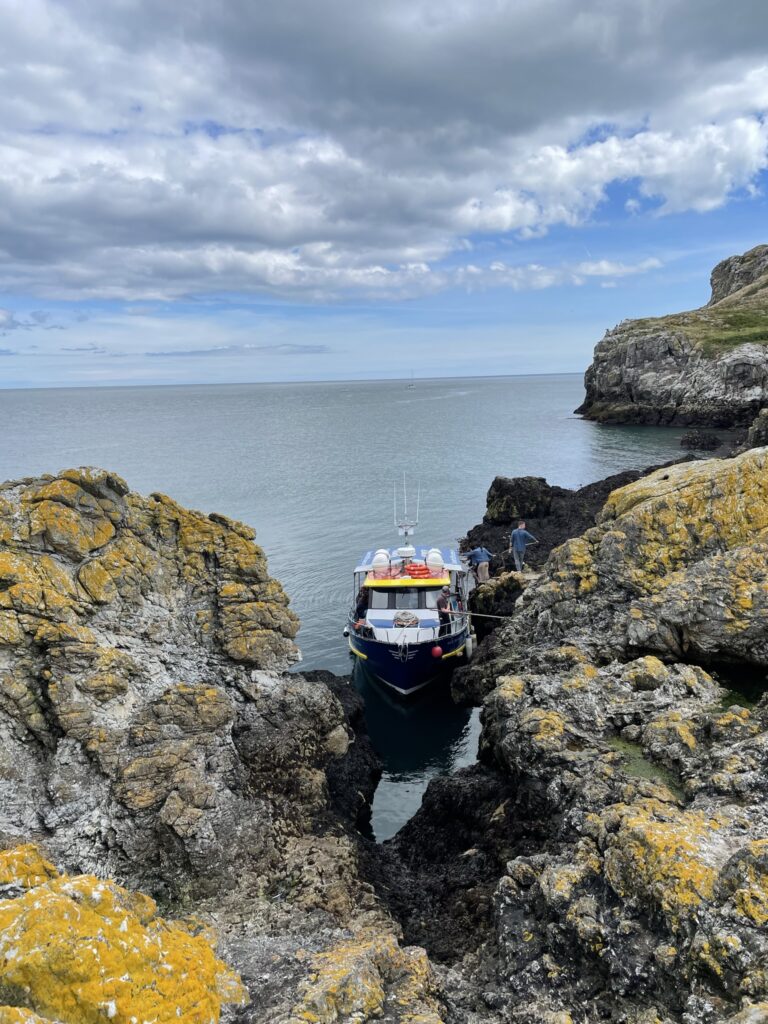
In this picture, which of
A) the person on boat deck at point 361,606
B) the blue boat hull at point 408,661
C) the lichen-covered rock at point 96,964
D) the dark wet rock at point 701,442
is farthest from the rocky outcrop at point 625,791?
the dark wet rock at point 701,442

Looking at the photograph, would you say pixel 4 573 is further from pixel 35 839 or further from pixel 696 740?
pixel 696 740

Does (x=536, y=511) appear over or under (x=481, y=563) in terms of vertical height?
over

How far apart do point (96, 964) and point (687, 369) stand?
106 m

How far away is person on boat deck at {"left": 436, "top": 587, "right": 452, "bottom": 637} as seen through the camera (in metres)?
24.9

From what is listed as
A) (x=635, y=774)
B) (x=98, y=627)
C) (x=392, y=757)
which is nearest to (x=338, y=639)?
(x=392, y=757)

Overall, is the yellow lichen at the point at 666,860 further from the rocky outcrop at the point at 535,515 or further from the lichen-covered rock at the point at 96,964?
the rocky outcrop at the point at 535,515

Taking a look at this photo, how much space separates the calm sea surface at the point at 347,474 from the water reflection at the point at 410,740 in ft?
0.19

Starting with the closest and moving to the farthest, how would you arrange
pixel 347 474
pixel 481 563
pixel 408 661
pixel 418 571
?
pixel 408 661, pixel 418 571, pixel 481 563, pixel 347 474

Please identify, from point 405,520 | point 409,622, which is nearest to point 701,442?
point 405,520

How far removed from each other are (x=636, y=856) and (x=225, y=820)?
682cm

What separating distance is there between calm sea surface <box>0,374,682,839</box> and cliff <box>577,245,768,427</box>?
19.2 ft

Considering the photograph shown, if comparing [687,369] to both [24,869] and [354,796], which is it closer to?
[354,796]

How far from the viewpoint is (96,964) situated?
6.26 meters

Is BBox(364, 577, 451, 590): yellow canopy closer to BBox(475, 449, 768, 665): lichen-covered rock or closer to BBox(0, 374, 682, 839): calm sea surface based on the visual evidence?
BBox(0, 374, 682, 839): calm sea surface
